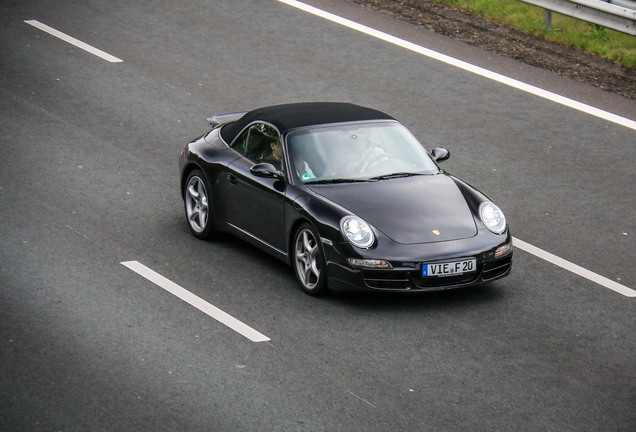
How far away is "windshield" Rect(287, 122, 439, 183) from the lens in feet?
35.6

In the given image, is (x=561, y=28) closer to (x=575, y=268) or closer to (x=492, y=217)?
(x=575, y=268)

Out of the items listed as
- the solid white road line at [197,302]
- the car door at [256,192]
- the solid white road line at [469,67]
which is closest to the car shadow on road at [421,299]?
the car door at [256,192]

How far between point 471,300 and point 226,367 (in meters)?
2.54

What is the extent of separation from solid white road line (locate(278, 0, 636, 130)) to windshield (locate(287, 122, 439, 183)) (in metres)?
4.87

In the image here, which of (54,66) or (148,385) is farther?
(54,66)

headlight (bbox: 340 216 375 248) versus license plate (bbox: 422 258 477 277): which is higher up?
headlight (bbox: 340 216 375 248)

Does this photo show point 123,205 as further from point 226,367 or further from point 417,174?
point 226,367

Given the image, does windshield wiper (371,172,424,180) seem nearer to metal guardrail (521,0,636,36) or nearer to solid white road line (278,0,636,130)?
solid white road line (278,0,636,130)

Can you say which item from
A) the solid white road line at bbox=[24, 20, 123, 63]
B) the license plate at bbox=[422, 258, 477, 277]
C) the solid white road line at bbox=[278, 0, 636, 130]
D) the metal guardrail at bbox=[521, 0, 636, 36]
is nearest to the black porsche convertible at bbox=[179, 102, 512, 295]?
the license plate at bbox=[422, 258, 477, 277]

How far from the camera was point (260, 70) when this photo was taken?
16594 mm

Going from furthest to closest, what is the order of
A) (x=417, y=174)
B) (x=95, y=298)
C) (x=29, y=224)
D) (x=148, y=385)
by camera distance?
1. (x=29, y=224)
2. (x=417, y=174)
3. (x=95, y=298)
4. (x=148, y=385)

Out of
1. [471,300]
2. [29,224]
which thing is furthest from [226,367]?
[29,224]

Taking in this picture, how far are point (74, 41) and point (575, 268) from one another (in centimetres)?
932

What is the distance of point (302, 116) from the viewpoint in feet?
37.6
